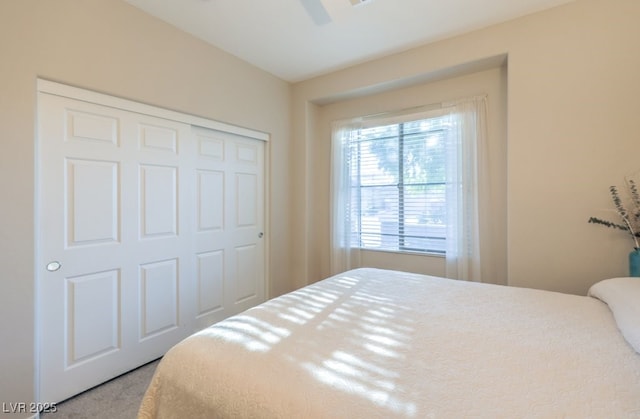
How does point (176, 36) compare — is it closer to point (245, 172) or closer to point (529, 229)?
point (245, 172)

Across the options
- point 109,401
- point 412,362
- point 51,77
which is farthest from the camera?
point 109,401

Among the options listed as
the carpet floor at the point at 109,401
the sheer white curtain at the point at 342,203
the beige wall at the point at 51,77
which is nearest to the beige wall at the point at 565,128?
the sheer white curtain at the point at 342,203

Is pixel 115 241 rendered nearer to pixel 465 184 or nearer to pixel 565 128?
pixel 465 184

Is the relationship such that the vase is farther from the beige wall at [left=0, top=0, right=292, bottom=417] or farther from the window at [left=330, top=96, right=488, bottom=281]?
the beige wall at [left=0, top=0, right=292, bottom=417]

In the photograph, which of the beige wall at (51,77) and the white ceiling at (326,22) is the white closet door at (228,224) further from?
the white ceiling at (326,22)

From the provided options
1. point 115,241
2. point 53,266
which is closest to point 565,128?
point 115,241

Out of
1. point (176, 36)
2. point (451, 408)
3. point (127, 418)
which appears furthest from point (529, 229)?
point (176, 36)

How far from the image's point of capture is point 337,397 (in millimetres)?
795

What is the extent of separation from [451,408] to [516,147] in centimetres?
219

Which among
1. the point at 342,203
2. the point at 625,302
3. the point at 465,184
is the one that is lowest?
the point at 625,302

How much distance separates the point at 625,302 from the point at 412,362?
108 centimetres

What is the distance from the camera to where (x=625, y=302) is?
4.16 feet

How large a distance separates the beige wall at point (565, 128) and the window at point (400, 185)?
61cm

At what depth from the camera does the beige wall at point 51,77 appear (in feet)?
5.19
